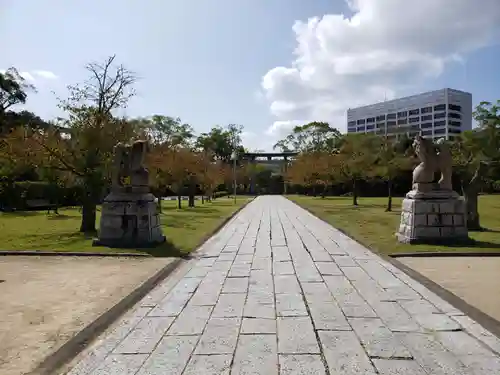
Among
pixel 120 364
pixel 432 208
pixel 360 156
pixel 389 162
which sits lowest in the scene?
pixel 120 364

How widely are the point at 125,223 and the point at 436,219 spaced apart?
290 inches

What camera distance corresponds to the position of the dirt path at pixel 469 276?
5.59 meters

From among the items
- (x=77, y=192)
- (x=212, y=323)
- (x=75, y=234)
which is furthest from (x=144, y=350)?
(x=77, y=192)

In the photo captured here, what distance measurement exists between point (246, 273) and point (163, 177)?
64.4 ft

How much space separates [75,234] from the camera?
44.4 ft

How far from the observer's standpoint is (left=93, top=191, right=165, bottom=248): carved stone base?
10617 mm

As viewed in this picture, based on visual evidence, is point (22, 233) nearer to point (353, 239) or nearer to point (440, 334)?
point (353, 239)

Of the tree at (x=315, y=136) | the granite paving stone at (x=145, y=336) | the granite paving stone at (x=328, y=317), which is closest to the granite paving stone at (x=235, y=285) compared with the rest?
the granite paving stone at (x=328, y=317)

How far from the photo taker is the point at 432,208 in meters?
10.8

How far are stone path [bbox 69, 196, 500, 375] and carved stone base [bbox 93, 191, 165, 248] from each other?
3.28 meters

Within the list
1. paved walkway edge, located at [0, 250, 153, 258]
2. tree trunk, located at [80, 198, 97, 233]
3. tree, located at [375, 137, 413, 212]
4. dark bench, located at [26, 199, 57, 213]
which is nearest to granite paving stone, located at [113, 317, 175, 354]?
paved walkway edge, located at [0, 250, 153, 258]

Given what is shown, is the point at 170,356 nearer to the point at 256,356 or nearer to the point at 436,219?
the point at 256,356

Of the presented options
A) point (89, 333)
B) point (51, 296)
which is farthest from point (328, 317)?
point (51, 296)

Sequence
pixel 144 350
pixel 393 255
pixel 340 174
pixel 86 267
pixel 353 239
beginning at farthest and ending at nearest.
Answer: pixel 340 174, pixel 353 239, pixel 393 255, pixel 86 267, pixel 144 350
